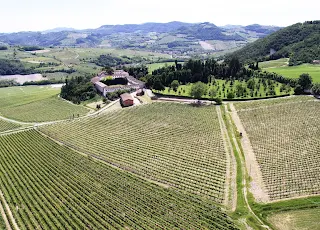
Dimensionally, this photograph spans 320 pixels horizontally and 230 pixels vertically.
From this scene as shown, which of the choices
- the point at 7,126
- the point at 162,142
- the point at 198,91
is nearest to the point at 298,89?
the point at 198,91

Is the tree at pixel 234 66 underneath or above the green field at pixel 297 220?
above

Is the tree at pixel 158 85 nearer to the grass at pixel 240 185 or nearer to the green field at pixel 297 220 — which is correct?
the grass at pixel 240 185

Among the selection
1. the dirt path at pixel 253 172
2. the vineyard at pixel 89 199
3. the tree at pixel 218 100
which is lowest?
the vineyard at pixel 89 199

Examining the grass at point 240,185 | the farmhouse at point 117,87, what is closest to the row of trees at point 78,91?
the farmhouse at point 117,87

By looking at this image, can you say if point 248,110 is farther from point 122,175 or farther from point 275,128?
point 122,175

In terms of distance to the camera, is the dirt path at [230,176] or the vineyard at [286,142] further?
the vineyard at [286,142]

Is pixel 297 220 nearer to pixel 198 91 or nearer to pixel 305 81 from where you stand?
pixel 198 91

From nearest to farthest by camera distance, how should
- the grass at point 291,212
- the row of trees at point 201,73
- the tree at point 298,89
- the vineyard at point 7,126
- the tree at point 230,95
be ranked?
the grass at point 291,212
the vineyard at point 7,126
the tree at point 298,89
the tree at point 230,95
the row of trees at point 201,73
